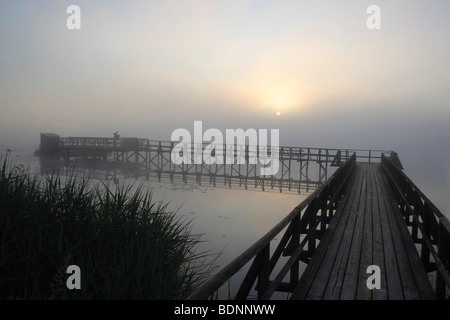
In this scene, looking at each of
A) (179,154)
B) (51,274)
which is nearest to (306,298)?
(51,274)

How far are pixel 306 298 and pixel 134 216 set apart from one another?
3757mm

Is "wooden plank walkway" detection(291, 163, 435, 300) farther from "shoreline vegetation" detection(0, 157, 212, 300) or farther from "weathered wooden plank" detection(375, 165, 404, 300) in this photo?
"shoreline vegetation" detection(0, 157, 212, 300)

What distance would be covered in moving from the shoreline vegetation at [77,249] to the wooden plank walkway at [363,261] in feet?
6.78

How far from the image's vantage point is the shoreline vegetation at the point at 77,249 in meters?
5.00

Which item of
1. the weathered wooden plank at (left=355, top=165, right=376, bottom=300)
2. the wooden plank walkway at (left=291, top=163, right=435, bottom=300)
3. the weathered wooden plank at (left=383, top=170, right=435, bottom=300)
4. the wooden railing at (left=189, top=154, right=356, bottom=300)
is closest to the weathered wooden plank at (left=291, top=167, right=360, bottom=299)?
the wooden plank walkway at (left=291, top=163, right=435, bottom=300)

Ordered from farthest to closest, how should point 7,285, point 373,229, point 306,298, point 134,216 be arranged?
point 373,229
point 134,216
point 7,285
point 306,298

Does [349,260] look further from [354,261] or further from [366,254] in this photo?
[366,254]

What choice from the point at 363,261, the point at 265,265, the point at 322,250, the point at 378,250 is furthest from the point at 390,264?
the point at 265,265

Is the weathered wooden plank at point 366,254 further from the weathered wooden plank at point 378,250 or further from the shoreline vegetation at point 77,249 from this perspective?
the shoreline vegetation at point 77,249

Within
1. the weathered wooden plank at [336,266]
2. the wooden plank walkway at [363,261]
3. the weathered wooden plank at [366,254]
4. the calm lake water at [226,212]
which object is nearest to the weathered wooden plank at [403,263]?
Answer: the wooden plank walkway at [363,261]

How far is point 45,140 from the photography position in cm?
4734

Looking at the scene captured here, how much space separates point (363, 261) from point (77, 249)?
4326 mm
